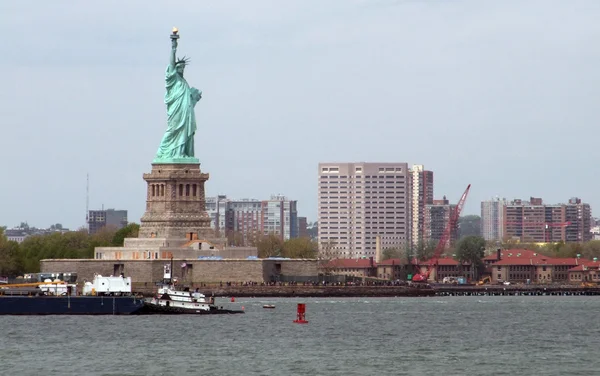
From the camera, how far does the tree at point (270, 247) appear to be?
611ft

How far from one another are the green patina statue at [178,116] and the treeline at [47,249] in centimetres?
1473

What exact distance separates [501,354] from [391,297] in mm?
76661

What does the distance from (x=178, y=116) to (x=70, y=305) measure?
44766 millimetres

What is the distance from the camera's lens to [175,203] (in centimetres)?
14688

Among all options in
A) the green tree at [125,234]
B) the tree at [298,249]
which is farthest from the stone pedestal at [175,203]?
the tree at [298,249]

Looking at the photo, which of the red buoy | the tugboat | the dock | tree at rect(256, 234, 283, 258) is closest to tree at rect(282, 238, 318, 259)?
tree at rect(256, 234, 283, 258)

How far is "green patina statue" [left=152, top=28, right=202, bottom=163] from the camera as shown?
148 m

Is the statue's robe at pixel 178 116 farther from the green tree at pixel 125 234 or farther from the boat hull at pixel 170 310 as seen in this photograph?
the boat hull at pixel 170 310

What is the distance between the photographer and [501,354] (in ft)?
261

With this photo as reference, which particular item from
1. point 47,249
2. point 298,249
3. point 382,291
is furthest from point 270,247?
point 382,291

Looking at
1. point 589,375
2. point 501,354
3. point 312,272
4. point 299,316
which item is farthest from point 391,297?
point 589,375

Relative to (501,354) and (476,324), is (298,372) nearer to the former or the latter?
(501,354)

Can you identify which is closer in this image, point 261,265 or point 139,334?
point 139,334

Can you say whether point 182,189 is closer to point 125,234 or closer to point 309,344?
point 125,234
